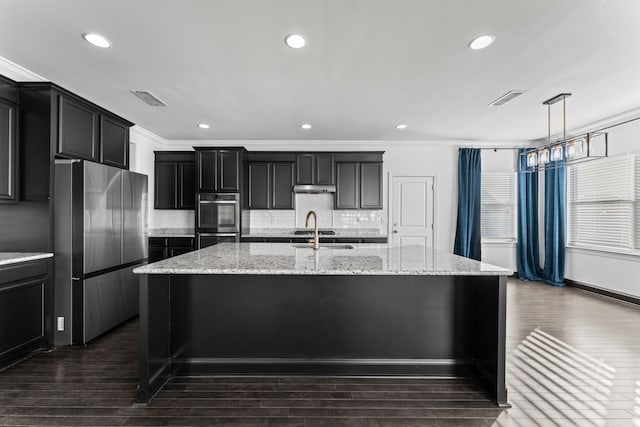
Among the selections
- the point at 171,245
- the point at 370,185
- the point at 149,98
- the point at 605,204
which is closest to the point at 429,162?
the point at 370,185

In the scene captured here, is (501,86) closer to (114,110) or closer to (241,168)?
(241,168)

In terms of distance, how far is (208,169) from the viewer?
5.62 metres

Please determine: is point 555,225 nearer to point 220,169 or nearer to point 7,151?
point 220,169

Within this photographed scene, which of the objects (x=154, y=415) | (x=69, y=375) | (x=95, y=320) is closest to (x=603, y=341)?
(x=154, y=415)

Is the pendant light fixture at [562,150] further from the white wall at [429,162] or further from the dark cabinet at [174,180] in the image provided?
the dark cabinet at [174,180]

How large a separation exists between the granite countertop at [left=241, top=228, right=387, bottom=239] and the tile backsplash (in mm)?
75

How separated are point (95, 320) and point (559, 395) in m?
4.19

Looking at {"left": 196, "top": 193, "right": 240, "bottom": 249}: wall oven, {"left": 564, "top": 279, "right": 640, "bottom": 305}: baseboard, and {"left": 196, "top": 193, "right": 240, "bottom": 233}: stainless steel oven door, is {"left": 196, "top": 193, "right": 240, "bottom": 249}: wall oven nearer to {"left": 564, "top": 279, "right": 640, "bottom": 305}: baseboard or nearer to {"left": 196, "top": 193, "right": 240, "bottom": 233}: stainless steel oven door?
{"left": 196, "top": 193, "right": 240, "bottom": 233}: stainless steel oven door

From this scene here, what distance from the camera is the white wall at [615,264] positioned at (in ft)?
15.1

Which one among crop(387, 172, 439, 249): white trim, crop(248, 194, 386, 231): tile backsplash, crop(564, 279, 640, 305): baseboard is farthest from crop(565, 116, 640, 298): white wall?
crop(248, 194, 386, 231): tile backsplash

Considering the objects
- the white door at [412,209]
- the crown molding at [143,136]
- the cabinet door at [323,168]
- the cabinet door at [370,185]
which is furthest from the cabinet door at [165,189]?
the white door at [412,209]

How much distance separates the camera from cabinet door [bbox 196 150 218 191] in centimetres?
562

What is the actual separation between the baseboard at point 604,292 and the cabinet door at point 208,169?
658cm

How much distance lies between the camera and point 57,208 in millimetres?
3174
